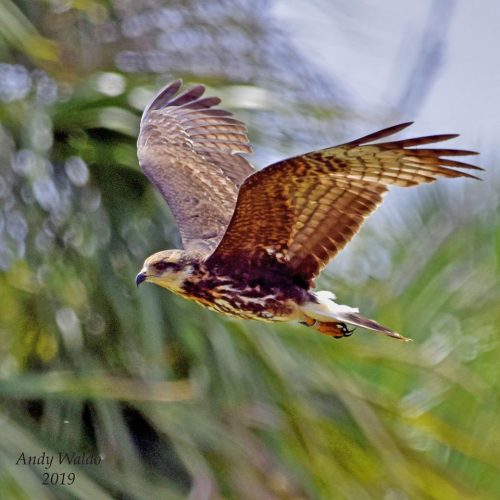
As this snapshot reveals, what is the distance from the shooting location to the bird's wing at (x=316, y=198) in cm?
363

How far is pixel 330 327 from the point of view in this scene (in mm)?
4109

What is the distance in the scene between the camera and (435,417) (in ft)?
14.7

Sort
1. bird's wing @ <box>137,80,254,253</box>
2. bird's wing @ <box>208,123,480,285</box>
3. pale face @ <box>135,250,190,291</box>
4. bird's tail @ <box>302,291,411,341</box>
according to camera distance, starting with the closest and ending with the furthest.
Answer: bird's wing @ <box>208,123,480,285</box> < bird's tail @ <box>302,291,411,341</box> < pale face @ <box>135,250,190,291</box> < bird's wing @ <box>137,80,254,253</box>

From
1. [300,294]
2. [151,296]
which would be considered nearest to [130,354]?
[151,296]

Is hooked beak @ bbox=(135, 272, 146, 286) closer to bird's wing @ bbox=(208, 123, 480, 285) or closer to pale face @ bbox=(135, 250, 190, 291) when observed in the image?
pale face @ bbox=(135, 250, 190, 291)

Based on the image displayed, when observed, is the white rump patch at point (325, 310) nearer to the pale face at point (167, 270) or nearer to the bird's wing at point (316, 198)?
the bird's wing at point (316, 198)

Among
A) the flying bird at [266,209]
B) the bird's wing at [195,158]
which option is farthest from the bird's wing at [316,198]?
the bird's wing at [195,158]

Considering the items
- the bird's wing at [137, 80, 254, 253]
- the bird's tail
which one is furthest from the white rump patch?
the bird's wing at [137, 80, 254, 253]

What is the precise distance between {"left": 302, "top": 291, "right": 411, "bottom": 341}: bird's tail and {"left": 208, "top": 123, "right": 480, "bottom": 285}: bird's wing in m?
0.08

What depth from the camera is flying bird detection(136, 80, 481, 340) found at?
3.67 metres

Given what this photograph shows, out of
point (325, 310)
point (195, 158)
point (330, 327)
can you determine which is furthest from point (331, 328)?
point (195, 158)

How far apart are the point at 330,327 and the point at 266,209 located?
43cm

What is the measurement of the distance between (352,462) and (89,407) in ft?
2.35

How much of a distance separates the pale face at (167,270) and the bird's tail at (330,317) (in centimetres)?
32
